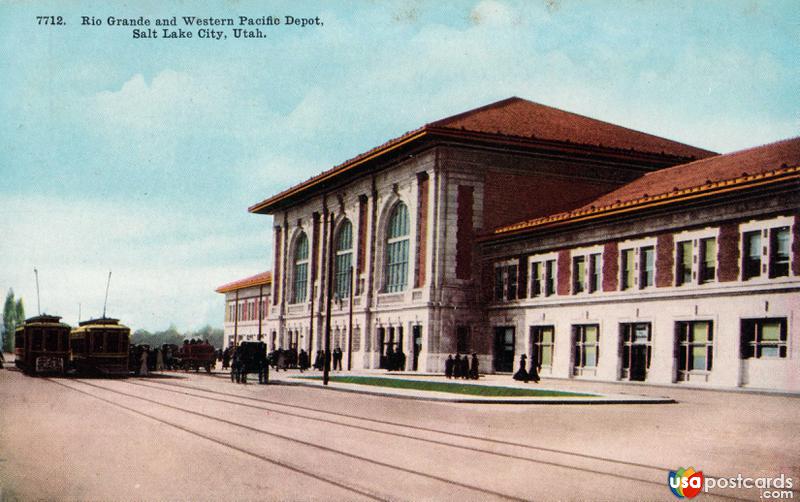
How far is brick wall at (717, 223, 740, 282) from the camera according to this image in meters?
34.4

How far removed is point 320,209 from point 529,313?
27443 mm

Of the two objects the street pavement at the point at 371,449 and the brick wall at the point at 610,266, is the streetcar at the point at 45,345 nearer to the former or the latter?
the street pavement at the point at 371,449

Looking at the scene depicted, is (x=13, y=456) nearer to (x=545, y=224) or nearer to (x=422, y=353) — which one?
(x=545, y=224)

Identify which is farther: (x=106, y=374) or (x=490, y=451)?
(x=106, y=374)

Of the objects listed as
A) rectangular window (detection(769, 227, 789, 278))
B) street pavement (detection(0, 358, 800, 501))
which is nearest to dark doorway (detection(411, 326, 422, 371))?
rectangular window (detection(769, 227, 789, 278))

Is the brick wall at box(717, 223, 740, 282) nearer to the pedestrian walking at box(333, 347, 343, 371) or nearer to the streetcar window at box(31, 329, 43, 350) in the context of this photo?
the pedestrian walking at box(333, 347, 343, 371)

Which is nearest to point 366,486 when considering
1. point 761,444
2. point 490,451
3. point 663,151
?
point 490,451

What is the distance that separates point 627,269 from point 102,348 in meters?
22.8

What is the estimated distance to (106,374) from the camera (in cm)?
4528

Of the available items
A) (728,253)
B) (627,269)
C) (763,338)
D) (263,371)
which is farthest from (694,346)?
(263,371)

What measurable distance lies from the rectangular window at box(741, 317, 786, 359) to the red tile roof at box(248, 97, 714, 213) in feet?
69.3

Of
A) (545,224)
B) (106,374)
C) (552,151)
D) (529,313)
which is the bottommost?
(106,374)

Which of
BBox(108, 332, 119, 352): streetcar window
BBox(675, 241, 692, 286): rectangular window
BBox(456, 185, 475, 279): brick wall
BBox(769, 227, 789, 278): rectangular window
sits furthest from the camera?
BBox(456, 185, 475, 279): brick wall

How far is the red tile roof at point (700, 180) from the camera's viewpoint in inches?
1325
